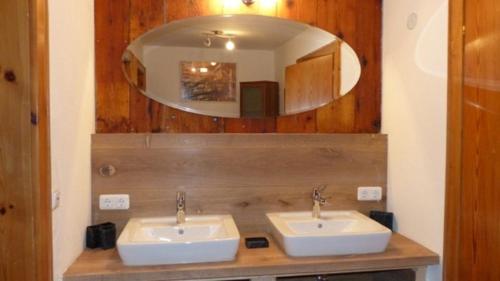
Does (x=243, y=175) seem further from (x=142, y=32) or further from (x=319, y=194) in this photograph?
(x=142, y=32)

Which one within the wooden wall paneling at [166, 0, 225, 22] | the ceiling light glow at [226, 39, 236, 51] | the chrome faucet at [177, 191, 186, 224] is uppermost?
the wooden wall paneling at [166, 0, 225, 22]

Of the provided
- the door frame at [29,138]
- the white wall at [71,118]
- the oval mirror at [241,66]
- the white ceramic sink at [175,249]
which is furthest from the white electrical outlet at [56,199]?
the oval mirror at [241,66]

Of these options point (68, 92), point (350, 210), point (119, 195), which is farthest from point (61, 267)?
point (350, 210)

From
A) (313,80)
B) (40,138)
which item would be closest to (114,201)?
(40,138)

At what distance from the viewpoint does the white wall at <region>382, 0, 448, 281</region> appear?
1686 millimetres

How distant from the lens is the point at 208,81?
6.73 feet

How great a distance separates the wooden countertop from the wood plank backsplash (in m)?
0.32

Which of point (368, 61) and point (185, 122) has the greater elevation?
point (368, 61)

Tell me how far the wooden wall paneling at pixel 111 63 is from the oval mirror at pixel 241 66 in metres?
0.06

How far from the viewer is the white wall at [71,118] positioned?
55.2 inches

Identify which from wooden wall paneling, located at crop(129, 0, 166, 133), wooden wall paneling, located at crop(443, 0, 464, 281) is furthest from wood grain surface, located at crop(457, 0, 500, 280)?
wooden wall paneling, located at crop(129, 0, 166, 133)

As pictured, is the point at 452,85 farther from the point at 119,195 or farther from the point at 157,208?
the point at 119,195

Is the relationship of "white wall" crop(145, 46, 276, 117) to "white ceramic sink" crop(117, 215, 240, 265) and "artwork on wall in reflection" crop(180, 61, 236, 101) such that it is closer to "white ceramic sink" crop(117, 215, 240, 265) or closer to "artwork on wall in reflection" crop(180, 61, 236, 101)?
"artwork on wall in reflection" crop(180, 61, 236, 101)

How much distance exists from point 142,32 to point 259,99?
0.74 metres
